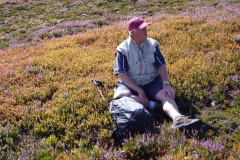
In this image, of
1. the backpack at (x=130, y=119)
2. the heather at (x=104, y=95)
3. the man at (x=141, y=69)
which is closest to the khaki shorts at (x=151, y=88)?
the man at (x=141, y=69)

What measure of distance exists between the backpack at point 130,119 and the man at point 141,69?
0.61 m

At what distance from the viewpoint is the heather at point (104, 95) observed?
6.89 meters

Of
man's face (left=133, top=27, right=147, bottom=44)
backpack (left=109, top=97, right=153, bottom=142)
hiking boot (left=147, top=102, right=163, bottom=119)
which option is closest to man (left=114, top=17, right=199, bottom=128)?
man's face (left=133, top=27, right=147, bottom=44)

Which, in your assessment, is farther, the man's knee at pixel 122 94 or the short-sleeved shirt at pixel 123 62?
the short-sleeved shirt at pixel 123 62

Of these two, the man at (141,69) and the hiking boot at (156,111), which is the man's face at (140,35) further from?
the hiking boot at (156,111)

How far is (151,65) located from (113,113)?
1.82 m

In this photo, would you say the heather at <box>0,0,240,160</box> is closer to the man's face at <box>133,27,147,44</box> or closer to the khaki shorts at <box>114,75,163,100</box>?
the khaki shorts at <box>114,75,163,100</box>

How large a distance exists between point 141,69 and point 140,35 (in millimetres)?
1011

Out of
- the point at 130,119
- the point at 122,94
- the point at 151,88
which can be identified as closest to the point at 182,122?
the point at 130,119

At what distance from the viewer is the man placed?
8.12 meters

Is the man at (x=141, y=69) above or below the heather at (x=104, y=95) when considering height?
above

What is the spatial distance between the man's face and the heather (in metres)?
2.07

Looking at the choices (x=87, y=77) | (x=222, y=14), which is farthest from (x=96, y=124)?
(x=222, y=14)

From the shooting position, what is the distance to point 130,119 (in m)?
7.37
